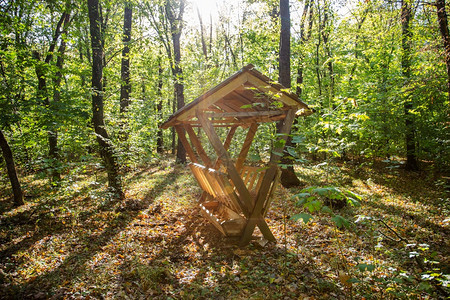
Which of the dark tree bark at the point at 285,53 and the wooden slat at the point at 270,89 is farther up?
the dark tree bark at the point at 285,53

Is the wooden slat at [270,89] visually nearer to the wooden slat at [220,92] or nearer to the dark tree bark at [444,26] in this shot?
the wooden slat at [220,92]

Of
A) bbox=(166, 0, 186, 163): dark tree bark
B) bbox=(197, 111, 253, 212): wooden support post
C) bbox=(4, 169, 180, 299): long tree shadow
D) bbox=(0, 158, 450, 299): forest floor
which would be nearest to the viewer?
bbox=(0, 158, 450, 299): forest floor

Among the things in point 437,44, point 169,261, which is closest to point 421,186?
point 437,44

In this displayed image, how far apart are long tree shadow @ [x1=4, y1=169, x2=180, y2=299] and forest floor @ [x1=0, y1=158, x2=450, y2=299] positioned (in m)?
0.02

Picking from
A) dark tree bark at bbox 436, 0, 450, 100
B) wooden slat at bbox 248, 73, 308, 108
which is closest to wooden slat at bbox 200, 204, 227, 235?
wooden slat at bbox 248, 73, 308, 108

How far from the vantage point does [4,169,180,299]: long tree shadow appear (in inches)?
141

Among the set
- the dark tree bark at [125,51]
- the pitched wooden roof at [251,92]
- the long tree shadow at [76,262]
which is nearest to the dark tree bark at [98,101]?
the long tree shadow at [76,262]

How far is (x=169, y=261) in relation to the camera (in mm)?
4605

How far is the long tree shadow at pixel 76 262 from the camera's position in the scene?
359 centimetres

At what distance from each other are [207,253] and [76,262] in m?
2.53

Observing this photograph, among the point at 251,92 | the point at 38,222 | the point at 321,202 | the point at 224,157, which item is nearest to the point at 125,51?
the point at 38,222

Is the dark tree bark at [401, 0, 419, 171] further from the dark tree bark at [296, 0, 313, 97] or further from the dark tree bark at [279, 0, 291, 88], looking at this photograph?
the dark tree bark at [296, 0, 313, 97]

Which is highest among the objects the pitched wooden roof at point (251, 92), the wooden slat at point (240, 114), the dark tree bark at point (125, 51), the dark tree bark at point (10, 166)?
the dark tree bark at point (125, 51)

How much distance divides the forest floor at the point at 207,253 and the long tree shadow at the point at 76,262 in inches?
0.8
